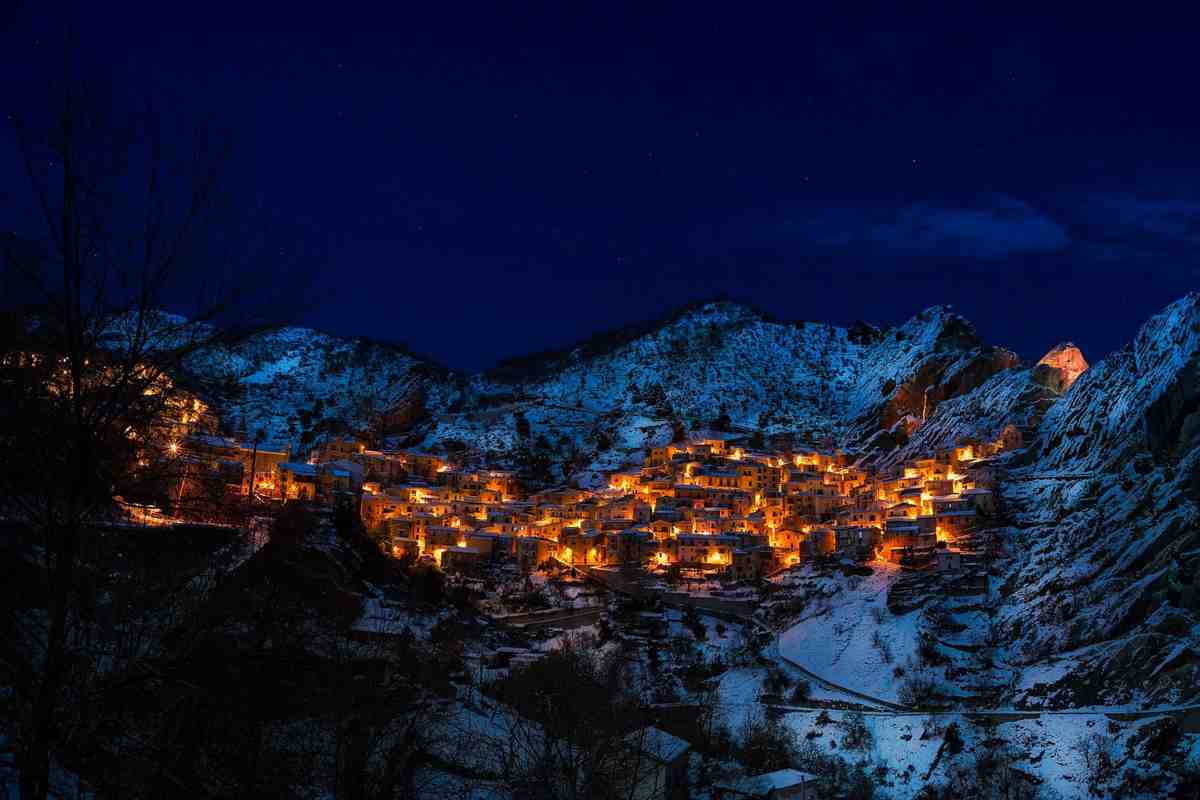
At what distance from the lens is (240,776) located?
8.62 meters

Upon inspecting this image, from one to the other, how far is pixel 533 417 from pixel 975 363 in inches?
1655

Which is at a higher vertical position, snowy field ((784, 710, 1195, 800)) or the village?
the village

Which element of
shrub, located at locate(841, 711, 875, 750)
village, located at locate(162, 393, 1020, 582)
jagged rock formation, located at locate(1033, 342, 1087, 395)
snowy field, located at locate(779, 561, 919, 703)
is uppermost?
jagged rock formation, located at locate(1033, 342, 1087, 395)

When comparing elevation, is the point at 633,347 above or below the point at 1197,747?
above

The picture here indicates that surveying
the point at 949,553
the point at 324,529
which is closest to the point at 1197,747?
the point at 949,553

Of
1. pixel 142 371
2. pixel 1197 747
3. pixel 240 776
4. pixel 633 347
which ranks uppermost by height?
pixel 633 347

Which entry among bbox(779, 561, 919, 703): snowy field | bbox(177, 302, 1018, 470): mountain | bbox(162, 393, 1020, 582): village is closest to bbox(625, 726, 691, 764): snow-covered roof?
bbox(779, 561, 919, 703): snowy field

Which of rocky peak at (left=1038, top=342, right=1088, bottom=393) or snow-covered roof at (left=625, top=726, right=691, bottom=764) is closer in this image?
snow-covered roof at (left=625, top=726, right=691, bottom=764)

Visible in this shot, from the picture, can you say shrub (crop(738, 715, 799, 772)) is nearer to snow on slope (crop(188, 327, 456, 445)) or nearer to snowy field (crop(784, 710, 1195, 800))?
snowy field (crop(784, 710, 1195, 800))

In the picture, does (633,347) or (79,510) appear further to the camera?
(633,347)

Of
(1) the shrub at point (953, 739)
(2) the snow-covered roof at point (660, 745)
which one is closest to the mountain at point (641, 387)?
(1) the shrub at point (953, 739)

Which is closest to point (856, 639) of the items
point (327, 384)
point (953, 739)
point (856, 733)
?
point (856, 733)

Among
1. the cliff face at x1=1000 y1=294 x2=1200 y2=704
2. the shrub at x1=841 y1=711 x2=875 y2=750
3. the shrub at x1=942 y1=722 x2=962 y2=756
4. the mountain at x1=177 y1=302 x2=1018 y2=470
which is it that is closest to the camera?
the shrub at x1=942 y1=722 x2=962 y2=756

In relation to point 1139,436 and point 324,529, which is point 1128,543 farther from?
point 324,529
